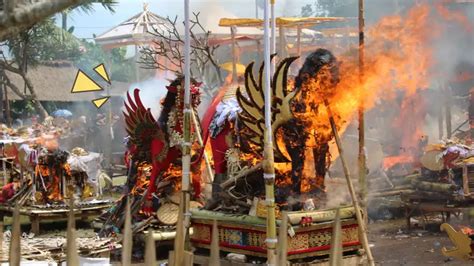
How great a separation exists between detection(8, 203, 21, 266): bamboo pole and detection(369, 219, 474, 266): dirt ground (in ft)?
21.5

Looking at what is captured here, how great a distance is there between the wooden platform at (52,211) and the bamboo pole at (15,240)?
356 inches

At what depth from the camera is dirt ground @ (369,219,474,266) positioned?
1043 centimetres

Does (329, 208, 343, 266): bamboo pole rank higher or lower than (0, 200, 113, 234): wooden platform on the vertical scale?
higher

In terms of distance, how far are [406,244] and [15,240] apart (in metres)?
8.32

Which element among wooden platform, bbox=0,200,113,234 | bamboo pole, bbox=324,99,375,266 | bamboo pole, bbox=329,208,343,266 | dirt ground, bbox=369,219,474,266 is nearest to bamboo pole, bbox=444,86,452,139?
dirt ground, bbox=369,219,474,266

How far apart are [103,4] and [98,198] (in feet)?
39.3

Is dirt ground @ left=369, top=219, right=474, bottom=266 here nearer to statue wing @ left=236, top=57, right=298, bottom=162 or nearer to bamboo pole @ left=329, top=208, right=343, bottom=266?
statue wing @ left=236, top=57, right=298, bottom=162

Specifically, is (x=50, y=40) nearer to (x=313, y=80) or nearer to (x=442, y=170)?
(x=442, y=170)

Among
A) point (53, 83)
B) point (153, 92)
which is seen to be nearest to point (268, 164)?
point (153, 92)

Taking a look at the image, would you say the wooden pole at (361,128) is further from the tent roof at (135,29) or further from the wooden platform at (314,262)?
the tent roof at (135,29)

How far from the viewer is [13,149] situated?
1540 cm

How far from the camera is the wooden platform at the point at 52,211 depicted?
13.5 meters

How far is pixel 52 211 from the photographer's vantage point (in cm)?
1370

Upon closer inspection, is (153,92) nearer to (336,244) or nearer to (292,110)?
(292,110)
